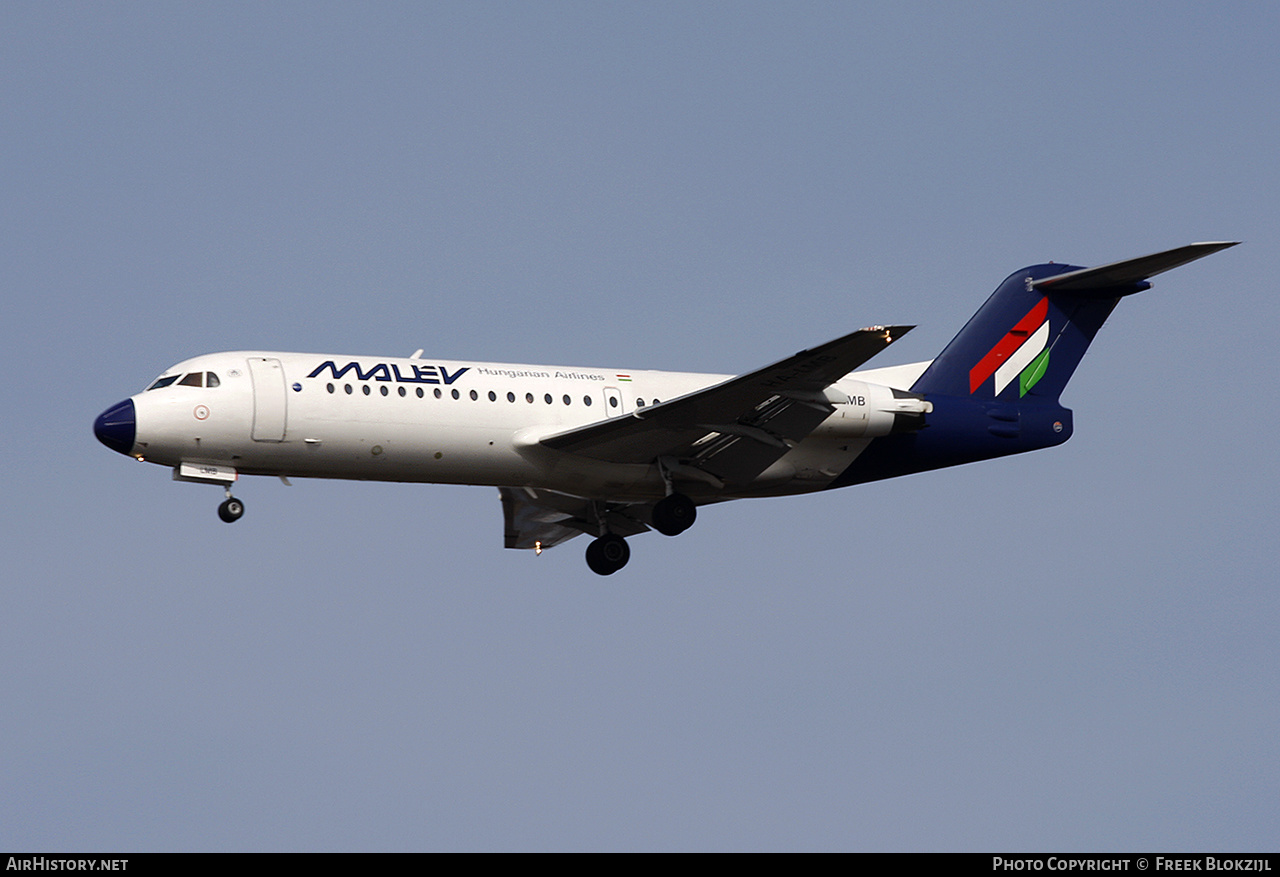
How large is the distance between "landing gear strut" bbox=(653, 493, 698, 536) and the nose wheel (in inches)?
281

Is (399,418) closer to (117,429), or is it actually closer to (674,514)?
(117,429)

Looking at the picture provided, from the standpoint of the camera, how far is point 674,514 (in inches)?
1201

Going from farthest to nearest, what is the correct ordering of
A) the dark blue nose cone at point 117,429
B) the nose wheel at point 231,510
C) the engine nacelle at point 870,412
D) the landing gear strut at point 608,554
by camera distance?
the landing gear strut at point 608,554 < the engine nacelle at point 870,412 < the nose wheel at point 231,510 < the dark blue nose cone at point 117,429

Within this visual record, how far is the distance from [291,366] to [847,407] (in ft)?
30.8

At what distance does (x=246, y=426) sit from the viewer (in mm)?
27891

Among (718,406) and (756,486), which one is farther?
(756,486)

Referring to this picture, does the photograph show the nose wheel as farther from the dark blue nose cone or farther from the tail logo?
the tail logo

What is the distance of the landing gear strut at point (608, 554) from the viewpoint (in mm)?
32812

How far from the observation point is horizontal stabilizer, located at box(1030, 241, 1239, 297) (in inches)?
1244

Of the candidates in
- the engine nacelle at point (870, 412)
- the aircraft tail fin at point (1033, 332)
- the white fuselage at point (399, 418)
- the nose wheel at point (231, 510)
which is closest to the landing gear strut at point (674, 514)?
the white fuselage at point (399, 418)

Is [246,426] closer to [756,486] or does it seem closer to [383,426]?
[383,426]

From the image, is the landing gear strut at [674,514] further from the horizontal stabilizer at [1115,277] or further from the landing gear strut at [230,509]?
the horizontal stabilizer at [1115,277]
